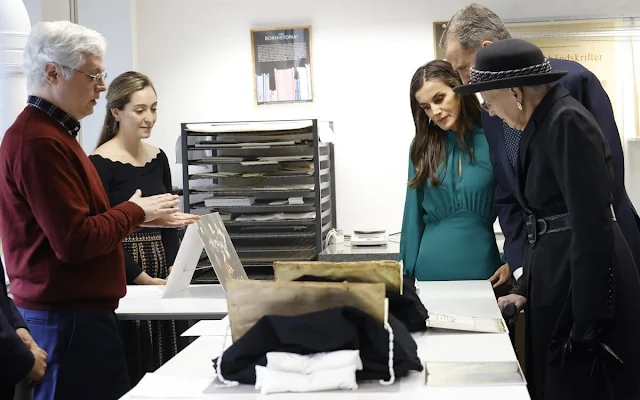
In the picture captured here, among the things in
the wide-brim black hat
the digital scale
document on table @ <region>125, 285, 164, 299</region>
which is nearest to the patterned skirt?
document on table @ <region>125, 285, 164, 299</region>

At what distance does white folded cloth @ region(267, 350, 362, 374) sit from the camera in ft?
5.24

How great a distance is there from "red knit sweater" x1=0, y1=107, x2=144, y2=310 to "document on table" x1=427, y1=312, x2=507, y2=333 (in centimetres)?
94

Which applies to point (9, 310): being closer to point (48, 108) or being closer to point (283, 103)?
point (48, 108)

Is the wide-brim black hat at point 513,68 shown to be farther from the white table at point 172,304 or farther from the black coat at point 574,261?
the white table at point 172,304

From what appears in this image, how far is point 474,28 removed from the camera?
2.63 metres

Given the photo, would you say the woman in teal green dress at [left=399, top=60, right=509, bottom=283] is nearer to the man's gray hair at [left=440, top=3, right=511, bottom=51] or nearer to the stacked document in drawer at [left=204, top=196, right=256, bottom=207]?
the man's gray hair at [left=440, top=3, right=511, bottom=51]

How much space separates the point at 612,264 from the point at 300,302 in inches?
34.2

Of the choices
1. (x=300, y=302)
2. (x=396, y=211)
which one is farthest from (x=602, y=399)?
(x=396, y=211)

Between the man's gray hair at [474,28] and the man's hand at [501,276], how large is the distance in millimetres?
837

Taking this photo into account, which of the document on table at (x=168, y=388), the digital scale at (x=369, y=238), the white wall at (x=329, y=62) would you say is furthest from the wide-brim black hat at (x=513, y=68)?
the white wall at (x=329, y=62)

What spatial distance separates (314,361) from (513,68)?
3.34ft

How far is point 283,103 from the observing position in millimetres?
4605

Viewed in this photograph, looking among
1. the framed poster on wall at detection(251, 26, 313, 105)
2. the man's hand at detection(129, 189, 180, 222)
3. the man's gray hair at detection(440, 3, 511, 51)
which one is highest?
the framed poster on wall at detection(251, 26, 313, 105)

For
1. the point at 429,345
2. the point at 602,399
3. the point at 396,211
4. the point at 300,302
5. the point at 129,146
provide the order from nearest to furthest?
the point at 300,302
the point at 429,345
the point at 602,399
the point at 129,146
the point at 396,211
